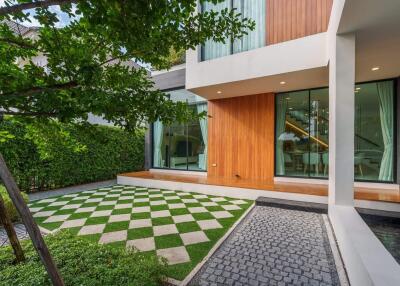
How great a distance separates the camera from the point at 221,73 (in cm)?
593

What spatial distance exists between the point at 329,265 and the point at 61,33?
3740 mm

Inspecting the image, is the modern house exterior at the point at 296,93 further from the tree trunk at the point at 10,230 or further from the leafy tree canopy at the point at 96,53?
the tree trunk at the point at 10,230

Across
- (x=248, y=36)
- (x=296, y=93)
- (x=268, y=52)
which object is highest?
(x=248, y=36)

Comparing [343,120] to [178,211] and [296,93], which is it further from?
[178,211]

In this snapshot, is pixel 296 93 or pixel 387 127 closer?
pixel 387 127

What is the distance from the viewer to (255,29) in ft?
19.7

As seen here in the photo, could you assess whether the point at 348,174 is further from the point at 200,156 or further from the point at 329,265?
the point at 200,156

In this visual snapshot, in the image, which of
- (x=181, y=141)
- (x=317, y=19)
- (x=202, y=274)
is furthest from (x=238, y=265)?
(x=181, y=141)

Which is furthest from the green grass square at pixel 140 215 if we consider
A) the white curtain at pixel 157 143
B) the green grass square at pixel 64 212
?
the white curtain at pixel 157 143

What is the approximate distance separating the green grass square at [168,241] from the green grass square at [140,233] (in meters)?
0.22

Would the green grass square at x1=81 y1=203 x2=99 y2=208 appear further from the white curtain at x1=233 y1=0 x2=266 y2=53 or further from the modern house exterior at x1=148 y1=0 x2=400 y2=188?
the white curtain at x1=233 y1=0 x2=266 y2=53

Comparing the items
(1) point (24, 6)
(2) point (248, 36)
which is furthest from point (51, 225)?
(2) point (248, 36)

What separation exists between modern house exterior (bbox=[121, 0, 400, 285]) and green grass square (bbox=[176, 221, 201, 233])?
2.23m

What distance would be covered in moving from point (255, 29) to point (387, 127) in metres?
4.32
